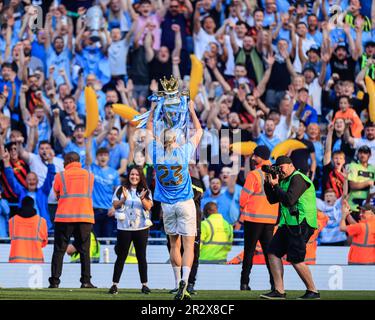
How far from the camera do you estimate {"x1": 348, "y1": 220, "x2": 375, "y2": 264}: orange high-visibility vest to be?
20.4 meters

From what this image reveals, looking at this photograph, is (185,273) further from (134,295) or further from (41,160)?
(41,160)

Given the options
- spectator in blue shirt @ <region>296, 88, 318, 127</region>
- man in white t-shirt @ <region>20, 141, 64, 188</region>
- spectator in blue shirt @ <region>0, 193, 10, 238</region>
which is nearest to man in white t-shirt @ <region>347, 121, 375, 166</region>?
spectator in blue shirt @ <region>296, 88, 318, 127</region>

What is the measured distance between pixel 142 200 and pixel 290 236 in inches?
99.8

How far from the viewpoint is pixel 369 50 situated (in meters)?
25.6

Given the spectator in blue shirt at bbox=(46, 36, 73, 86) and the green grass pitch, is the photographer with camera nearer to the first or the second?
the green grass pitch

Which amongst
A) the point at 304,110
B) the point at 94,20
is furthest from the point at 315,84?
the point at 94,20

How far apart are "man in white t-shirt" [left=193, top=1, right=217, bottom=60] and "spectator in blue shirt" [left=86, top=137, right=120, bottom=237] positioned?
11.6ft

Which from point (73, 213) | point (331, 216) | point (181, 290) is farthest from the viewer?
point (331, 216)

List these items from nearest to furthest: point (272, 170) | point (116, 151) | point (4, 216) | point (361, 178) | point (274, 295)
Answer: point (272, 170), point (274, 295), point (361, 178), point (4, 216), point (116, 151)

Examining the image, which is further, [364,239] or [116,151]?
[116,151]

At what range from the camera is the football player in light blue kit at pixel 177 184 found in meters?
15.6

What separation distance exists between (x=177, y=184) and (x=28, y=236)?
520 centimetres

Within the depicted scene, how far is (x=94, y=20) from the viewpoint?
26.1m

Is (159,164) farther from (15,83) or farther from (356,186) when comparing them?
(15,83)
